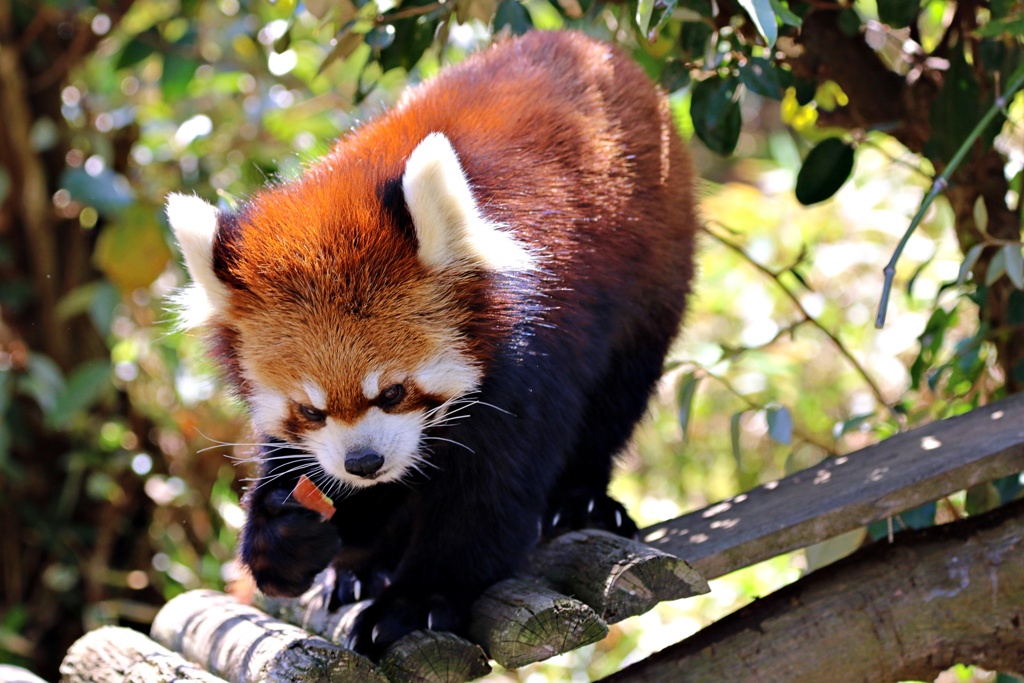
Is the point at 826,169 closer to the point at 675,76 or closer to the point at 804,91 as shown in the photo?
the point at 804,91

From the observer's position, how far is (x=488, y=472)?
83.4 inches

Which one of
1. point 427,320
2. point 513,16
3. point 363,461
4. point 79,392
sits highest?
point 513,16

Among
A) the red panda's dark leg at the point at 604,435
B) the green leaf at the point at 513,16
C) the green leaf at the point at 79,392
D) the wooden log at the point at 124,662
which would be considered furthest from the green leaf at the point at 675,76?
the green leaf at the point at 79,392

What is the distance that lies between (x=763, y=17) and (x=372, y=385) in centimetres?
92

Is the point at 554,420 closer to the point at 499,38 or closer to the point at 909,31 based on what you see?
the point at 499,38

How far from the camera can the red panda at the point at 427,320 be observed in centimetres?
197

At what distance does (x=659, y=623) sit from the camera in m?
4.09

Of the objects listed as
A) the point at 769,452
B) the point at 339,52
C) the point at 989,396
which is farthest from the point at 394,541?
the point at 769,452

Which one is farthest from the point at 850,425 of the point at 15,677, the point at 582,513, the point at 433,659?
the point at 15,677

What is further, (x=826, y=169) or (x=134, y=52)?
(x=134, y=52)

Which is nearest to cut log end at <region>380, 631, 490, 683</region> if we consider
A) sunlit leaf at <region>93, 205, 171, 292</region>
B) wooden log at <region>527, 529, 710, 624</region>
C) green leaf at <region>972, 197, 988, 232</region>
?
wooden log at <region>527, 529, 710, 624</region>

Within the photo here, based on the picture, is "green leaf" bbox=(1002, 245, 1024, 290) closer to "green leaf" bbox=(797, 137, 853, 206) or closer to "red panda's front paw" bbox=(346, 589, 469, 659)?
"green leaf" bbox=(797, 137, 853, 206)

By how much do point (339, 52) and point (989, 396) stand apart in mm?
1801

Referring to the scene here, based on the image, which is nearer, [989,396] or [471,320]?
[471,320]
